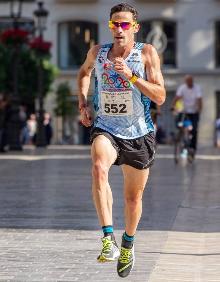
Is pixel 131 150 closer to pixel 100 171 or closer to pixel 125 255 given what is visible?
pixel 100 171

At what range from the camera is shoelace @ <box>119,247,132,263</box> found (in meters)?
8.45

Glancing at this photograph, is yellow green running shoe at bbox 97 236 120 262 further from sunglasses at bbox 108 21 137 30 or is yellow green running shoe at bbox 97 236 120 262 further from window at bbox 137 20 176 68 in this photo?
window at bbox 137 20 176 68

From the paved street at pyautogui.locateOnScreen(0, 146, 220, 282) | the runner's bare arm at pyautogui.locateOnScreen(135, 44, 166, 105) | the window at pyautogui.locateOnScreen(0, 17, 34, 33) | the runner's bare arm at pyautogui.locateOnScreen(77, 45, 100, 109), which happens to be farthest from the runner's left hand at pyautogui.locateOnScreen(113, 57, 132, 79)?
the window at pyautogui.locateOnScreen(0, 17, 34, 33)

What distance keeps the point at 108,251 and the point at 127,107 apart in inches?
41.5

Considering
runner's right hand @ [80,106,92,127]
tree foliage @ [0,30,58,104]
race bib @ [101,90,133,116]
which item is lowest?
tree foliage @ [0,30,58,104]

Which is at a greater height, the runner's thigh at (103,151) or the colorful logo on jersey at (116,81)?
the colorful logo on jersey at (116,81)

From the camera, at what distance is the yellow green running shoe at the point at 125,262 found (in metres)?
8.34

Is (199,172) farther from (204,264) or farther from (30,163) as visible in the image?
(204,264)

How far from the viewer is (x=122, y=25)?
27.8ft

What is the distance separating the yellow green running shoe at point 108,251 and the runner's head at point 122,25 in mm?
1379

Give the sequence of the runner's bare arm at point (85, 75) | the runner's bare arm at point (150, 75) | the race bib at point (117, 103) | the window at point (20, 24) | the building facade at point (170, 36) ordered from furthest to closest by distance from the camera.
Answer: the building facade at point (170, 36), the window at point (20, 24), the runner's bare arm at point (85, 75), the race bib at point (117, 103), the runner's bare arm at point (150, 75)

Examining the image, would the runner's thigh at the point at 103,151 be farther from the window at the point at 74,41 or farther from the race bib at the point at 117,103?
the window at the point at 74,41

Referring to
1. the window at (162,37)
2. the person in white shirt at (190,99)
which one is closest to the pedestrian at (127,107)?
the person in white shirt at (190,99)

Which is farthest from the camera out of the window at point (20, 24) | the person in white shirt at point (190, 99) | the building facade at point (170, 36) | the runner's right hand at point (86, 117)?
the building facade at point (170, 36)
